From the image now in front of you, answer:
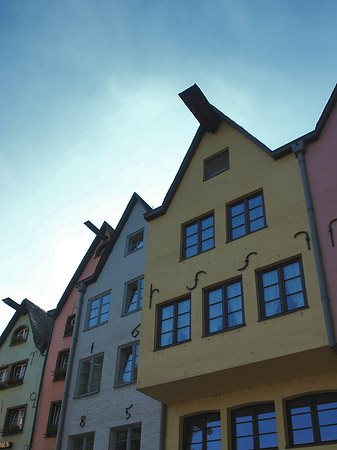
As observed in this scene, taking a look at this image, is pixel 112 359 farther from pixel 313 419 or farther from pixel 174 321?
pixel 313 419

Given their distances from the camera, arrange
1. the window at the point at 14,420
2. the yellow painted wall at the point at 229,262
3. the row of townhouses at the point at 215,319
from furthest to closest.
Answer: the window at the point at 14,420 < the yellow painted wall at the point at 229,262 < the row of townhouses at the point at 215,319

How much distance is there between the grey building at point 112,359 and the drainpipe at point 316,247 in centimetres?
772

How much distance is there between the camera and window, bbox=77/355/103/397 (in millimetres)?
22062

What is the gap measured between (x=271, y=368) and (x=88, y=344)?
11459 millimetres

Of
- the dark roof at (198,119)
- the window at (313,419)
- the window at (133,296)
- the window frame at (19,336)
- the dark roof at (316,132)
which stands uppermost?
the dark roof at (198,119)

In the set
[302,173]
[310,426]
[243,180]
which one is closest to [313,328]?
[310,426]

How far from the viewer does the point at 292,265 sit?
15.7 metres

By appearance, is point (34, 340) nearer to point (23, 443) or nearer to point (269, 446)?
point (23, 443)

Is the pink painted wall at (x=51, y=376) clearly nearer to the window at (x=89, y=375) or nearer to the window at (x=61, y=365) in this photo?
the window at (x=61, y=365)

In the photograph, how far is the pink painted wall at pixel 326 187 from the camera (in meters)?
14.6

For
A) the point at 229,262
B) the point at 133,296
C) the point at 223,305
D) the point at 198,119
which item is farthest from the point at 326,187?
the point at 133,296

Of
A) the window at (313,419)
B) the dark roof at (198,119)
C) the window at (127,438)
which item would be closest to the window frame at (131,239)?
the dark roof at (198,119)

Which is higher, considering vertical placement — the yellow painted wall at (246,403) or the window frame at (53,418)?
the window frame at (53,418)

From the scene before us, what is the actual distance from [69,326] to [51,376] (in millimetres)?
2782
